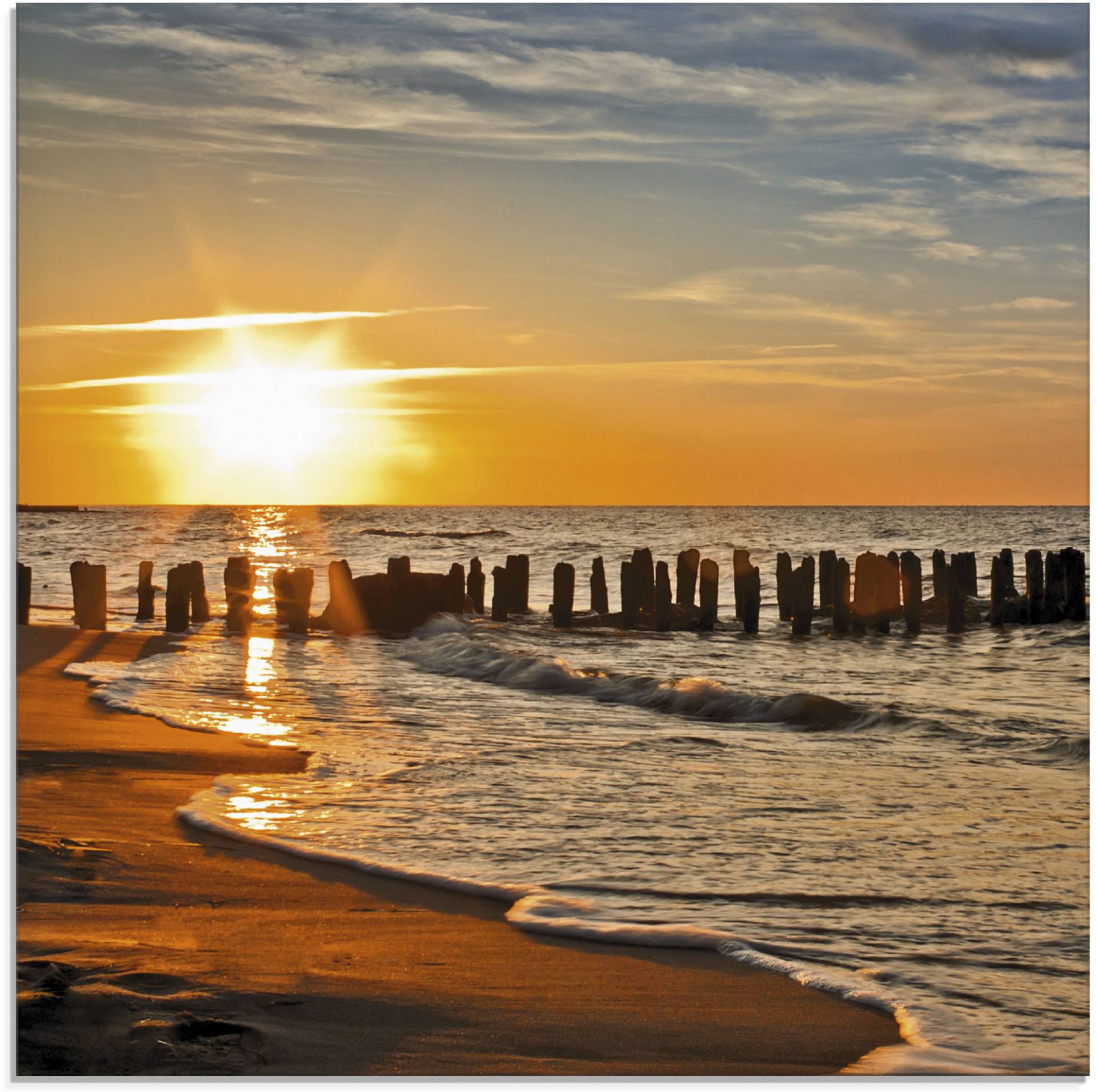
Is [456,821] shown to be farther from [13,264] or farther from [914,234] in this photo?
[914,234]

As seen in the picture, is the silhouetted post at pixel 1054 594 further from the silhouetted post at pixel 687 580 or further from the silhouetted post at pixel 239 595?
the silhouetted post at pixel 239 595

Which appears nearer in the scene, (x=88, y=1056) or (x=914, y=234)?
(x=88, y=1056)

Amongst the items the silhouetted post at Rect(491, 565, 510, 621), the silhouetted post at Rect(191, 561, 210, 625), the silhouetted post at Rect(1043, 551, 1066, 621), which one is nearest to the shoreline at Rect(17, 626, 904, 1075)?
the silhouetted post at Rect(191, 561, 210, 625)

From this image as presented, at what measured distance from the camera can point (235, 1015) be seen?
Answer: 3471 millimetres

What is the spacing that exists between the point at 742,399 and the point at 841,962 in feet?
12.5

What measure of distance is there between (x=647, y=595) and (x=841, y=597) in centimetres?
311

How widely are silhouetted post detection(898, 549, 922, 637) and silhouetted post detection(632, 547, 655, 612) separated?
4021 millimetres

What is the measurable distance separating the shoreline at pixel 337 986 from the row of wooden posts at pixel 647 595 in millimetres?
11984

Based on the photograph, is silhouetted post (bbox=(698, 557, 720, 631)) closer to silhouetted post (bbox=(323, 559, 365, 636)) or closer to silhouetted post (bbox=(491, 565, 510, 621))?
silhouetted post (bbox=(491, 565, 510, 621))

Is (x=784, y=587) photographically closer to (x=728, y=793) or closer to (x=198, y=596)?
(x=198, y=596)

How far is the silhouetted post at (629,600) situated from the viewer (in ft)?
62.3

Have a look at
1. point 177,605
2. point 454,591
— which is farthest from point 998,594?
point 177,605

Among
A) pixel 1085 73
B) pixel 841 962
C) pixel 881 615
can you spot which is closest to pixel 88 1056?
pixel 841 962

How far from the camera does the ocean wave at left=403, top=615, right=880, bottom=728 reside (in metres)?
9.80
